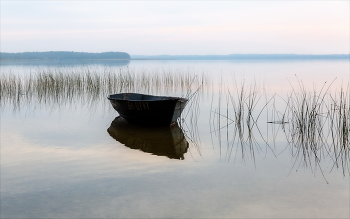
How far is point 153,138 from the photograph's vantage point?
5.75 meters

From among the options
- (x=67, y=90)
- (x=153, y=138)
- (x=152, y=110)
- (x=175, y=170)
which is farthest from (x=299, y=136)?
(x=67, y=90)

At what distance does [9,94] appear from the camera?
1071 cm

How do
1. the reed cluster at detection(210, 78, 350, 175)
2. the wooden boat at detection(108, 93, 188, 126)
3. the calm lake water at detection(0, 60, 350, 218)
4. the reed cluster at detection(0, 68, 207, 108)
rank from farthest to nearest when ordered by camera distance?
the reed cluster at detection(0, 68, 207, 108), the wooden boat at detection(108, 93, 188, 126), the reed cluster at detection(210, 78, 350, 175), the calm lake water at detection(0, 60, 350, 218)

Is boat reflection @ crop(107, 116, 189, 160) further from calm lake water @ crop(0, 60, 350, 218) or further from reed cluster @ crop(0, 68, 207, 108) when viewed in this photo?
reed cluster @ crop(0, 68, 207, 108)

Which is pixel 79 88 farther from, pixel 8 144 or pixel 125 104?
pixel 8 144

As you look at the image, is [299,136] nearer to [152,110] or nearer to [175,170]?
[152,110]

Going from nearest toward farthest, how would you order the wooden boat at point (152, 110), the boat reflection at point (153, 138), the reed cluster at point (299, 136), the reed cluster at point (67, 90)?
the reed cluster at point (299, 136) → the boat reflection at point (153, 138) → the wooden boat at point (152, 110) → the reed cluster at point (67, 90)

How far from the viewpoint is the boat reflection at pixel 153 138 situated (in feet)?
16.7

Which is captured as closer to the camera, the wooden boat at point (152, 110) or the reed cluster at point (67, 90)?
the wooden boat at point (152, 110)

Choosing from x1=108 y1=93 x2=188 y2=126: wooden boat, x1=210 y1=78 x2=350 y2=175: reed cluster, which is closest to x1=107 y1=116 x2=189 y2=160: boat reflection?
x1=108 y1=93 x2=188 y2=126: wooden boat

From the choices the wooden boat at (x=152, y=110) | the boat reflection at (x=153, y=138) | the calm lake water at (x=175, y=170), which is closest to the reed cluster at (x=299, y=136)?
the calm lake water at (x=175, y=170)

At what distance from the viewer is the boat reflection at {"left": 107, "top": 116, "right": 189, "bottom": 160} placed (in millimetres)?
5078

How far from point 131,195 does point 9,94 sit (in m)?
8.50

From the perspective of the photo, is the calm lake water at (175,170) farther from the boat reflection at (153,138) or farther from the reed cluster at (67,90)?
the reed cluster at (67,90)
